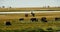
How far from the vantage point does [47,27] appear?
1.06 m

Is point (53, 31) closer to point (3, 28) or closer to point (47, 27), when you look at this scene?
point (47, 27)

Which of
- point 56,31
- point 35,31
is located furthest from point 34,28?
point 56,31

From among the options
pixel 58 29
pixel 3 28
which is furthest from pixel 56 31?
pixel 3 28

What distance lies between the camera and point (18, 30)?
101 cm

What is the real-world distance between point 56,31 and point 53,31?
33 mm

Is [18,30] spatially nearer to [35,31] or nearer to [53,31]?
[35,31]

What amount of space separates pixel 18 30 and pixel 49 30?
219 mm

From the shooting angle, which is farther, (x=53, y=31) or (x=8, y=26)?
(x=8, y=26)

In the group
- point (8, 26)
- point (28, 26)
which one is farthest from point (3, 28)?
point (28, 26)

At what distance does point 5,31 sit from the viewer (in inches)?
39.4

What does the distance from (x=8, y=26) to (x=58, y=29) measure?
0.38m

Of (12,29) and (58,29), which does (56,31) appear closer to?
(58,29)

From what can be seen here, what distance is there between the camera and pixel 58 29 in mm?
1006

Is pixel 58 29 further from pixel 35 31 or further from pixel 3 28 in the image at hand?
pixel 3 28
